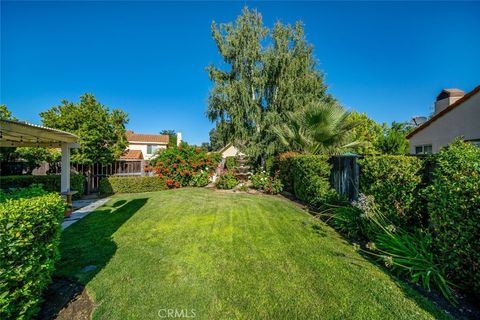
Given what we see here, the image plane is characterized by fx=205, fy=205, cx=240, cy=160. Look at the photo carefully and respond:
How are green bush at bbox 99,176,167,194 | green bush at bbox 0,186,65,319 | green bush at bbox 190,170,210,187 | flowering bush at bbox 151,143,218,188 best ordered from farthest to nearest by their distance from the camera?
1. green bush at bbox 190,170,210,187
2. flowering bush at bbox 151,143,218,188
3. green bush at bbox 99,176,167,194
4. green bush at bbox 0,186,65,319

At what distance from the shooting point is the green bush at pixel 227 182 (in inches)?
394

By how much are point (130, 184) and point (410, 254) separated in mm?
10865

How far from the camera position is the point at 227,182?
1002 centimetres

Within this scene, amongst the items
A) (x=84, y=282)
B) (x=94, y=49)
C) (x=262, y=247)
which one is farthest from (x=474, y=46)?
(x=94, y=49)

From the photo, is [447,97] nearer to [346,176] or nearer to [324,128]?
[324,128]

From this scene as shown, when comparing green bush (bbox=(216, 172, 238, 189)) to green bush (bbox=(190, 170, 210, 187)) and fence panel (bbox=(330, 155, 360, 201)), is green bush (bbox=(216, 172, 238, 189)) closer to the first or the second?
green bush (bbox=(190, 170, 210, 187))

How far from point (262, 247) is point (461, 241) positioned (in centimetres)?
258

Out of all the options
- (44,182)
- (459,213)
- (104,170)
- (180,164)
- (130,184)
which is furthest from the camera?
(180,164)

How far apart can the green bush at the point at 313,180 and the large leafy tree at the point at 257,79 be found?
5.51 m

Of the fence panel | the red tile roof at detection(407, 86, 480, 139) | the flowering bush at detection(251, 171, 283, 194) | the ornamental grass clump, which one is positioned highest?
the red tile roof at detection(407, 86, 480, 139)

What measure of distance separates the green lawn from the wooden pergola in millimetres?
2384

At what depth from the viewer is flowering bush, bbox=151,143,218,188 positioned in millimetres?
11047

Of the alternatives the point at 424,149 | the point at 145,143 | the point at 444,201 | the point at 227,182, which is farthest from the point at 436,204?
the point at 145,143

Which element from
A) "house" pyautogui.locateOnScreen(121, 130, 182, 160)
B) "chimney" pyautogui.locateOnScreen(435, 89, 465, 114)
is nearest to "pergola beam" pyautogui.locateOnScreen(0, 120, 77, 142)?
"chimney" pyautogui.locateOnScreen(435, 89, 465, 114)
